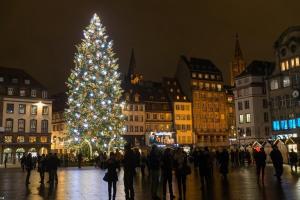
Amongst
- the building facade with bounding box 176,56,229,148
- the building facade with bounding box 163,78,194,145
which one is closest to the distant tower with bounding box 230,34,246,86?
the building facade with bounding box 176,56,229,148

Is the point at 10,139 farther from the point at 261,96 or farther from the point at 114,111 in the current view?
the point at 261,96

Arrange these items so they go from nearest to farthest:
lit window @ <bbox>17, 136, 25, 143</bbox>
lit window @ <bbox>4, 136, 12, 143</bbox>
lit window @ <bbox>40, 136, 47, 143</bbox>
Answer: lit window @ <bbox>4, 136, 12, 143</bbox>, lit window @ <bbox>17, 136, 25, 143</bbox>, lit window @ <bbox>40, 136, 47, 143</bbox>

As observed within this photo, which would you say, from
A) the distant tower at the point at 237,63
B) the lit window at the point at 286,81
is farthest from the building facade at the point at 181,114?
the distant tower at the point at 237,63

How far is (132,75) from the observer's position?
124000 mm

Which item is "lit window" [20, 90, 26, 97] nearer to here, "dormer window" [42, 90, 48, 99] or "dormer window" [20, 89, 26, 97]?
"dormer window" [20, 89, 26, 97]

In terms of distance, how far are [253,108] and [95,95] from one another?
47.9 metres

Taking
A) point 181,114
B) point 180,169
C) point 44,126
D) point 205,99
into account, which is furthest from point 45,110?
point 180,169

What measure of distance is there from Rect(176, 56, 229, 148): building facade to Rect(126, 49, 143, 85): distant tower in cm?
1242

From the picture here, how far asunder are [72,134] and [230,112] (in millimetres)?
84679

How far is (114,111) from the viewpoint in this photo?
4559cm

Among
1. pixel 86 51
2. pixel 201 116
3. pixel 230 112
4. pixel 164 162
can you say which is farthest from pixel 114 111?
pixel 230 112

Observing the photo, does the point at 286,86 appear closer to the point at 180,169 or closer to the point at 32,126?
the point at 32,126

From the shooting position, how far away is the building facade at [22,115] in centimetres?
7975

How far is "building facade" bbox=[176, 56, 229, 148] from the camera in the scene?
112 m
